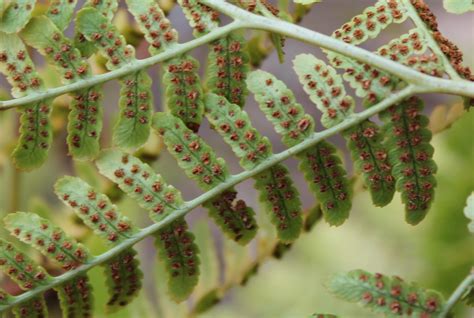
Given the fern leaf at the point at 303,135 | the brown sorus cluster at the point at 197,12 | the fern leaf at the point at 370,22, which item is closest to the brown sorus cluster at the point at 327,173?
the fern leaf at the point at 303,135

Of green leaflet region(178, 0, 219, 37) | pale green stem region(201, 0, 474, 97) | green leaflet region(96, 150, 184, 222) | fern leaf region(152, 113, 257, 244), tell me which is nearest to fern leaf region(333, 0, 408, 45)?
pale green stem region(201, 0, 474, 97)

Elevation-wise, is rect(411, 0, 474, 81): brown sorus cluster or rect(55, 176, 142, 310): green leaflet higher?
rect(411, 0, 474, 81): brown sorus cluster

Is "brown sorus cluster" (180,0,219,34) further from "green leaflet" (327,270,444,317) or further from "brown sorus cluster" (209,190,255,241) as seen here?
"green leaflet" (327,270,444,317)

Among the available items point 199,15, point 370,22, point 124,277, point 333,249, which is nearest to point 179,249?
point 124,277

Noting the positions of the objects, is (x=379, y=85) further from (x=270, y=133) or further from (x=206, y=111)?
(x=270, y=133)

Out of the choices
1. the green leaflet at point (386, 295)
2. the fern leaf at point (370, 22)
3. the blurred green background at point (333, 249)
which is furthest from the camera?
the blurred green background at point (333, 249)

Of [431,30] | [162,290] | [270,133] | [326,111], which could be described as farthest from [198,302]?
[270,133]

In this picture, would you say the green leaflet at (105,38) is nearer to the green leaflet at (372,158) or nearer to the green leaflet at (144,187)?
the green leaflet at (144,187)
